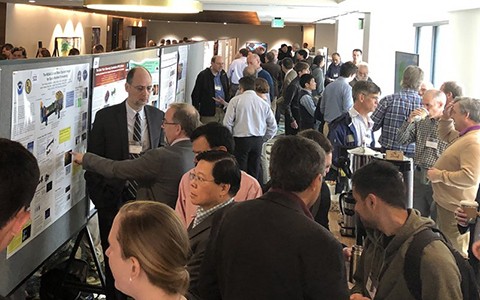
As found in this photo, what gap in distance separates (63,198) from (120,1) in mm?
1372

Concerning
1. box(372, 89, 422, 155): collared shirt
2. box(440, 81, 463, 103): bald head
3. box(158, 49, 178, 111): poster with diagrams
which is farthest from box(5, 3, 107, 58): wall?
box(440, 81, 463, 103): bald head

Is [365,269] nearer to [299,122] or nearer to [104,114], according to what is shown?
[104,114]

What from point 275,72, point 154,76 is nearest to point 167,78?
point 154,76

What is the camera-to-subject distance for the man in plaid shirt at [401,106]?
626cm

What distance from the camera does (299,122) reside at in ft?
33.3

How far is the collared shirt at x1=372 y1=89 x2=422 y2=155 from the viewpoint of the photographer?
6.24 metres

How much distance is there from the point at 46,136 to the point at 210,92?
5.91 m

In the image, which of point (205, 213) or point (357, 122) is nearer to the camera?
point (205, 213)

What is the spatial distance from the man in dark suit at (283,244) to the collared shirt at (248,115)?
461 centimetres

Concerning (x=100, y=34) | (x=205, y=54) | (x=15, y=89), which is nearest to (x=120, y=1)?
(x=15, y=89)

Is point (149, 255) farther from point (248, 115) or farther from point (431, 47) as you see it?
point (431, 47)

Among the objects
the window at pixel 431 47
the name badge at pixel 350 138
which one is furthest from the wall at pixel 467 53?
the name badge at pixel 350 138

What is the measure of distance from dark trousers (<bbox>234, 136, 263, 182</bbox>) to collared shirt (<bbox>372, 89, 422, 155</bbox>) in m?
1.41

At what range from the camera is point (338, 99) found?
8266mm
